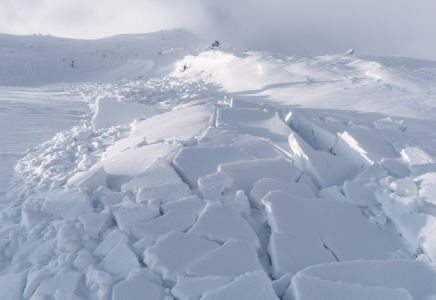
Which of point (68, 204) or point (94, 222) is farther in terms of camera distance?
point (68, 204)

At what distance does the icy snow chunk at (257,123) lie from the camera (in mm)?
3479

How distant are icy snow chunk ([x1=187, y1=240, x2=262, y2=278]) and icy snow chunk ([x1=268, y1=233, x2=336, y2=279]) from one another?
0.35 ft

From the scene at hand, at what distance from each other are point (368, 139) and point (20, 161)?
3765 millimetres

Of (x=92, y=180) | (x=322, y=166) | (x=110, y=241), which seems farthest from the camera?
(x=322, y=166)

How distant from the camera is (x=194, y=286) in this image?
4.86 feet

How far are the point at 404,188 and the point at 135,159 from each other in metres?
2.26

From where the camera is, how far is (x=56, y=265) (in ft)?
5.49

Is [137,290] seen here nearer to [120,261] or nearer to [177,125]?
[120,261]

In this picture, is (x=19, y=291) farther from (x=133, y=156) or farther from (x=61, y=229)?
(x=133, y=156)

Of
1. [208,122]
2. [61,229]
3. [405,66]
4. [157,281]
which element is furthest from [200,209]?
[405,66]

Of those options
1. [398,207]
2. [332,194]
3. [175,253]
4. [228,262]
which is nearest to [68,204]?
[175,253]

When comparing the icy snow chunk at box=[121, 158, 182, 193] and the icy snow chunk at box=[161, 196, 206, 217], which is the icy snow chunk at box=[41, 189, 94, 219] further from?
the icy snow chunk at box=[161, 196, 206, 217]

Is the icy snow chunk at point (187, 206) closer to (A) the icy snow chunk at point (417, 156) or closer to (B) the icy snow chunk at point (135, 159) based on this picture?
(B) the icy snow chunk at point (135, 159)

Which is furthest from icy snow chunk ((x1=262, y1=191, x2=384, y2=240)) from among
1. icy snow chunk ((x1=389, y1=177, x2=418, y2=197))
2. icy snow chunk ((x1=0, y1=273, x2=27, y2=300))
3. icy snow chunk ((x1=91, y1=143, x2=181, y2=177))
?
A: icy snow chunk ((x1=0, y1=273, x2=27, y2=300))
